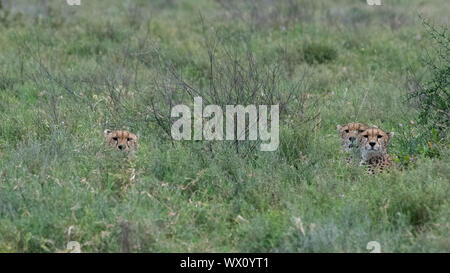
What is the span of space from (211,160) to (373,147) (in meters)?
1.40

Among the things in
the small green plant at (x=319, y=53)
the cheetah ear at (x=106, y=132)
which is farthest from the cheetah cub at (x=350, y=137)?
the small green plant at (x=319, y=53)

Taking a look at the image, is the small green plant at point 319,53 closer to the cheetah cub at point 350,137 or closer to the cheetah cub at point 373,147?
the cheetah cub at point 350,137

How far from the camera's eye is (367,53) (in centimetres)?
980

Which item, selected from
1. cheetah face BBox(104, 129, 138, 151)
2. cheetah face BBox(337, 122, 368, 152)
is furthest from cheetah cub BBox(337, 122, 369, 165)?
cheetah face BBox(104, 129, 138, 151)

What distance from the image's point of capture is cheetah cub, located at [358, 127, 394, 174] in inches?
240

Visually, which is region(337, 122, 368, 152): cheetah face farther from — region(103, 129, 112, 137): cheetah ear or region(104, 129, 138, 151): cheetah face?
region(103, 129, 112, 137): cheetah ear

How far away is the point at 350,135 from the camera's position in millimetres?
6434

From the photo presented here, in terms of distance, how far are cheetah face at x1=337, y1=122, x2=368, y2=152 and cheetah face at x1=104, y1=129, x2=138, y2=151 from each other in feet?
6.02

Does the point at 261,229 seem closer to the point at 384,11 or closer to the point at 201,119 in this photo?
the point at 201,119

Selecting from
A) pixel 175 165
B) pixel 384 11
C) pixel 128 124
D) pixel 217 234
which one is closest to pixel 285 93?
pixel 128 124

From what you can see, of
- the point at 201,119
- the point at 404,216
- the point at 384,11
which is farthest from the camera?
the point at 384,11

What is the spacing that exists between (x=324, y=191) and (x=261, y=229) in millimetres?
696

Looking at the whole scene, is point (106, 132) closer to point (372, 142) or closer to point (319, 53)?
point (372, 142)

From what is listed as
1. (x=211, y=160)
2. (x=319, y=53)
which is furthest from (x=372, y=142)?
(x=319, y=53)
